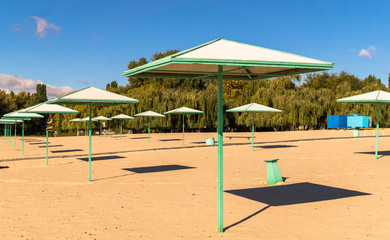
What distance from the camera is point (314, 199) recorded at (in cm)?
756

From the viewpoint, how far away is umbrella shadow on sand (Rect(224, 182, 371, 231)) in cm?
748

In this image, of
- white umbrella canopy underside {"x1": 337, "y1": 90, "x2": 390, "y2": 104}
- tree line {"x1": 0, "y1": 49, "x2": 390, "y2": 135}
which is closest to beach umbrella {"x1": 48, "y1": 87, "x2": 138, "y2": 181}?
white umbrella canopy underside {"x1": 337, "y1": 90, "x2": 390, "y2": 104}

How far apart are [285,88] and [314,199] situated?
4101cm

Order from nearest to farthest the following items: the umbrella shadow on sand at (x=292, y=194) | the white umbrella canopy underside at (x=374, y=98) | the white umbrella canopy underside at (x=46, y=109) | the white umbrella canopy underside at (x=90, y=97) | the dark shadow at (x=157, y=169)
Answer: the umbrella shadow on sand at (x=292, y=194), the white umbrella canopy underside at (x=90, y=97), the dark shadow at (x=157, y=169), the white umbrella canopy underside at (x=46, y=109), the white umbrella canopy underside at (x=374, y=98)

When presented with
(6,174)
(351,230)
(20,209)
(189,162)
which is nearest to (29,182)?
(6,174)

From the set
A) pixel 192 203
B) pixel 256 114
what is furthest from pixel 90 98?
pixel 256 114

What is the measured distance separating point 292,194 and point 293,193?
0.39 feet

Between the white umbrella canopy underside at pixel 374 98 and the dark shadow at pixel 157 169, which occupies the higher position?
the white umbrella canopy underside at pixel 374 98

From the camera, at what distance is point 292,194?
8.12m

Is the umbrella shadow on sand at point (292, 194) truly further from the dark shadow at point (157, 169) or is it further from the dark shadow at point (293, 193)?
the dark shadow at point (157, 169)

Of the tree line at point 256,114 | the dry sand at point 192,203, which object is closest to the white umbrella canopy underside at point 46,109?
the dry sand at point 192,203

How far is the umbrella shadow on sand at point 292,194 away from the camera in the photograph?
7.48 meters

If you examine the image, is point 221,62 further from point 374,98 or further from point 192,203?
point 374,98

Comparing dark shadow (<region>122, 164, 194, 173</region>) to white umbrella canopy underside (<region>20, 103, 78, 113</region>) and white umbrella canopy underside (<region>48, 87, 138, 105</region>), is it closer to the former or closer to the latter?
white umbrella canopy underside (<region>48, 87, 138, 105</region>)
